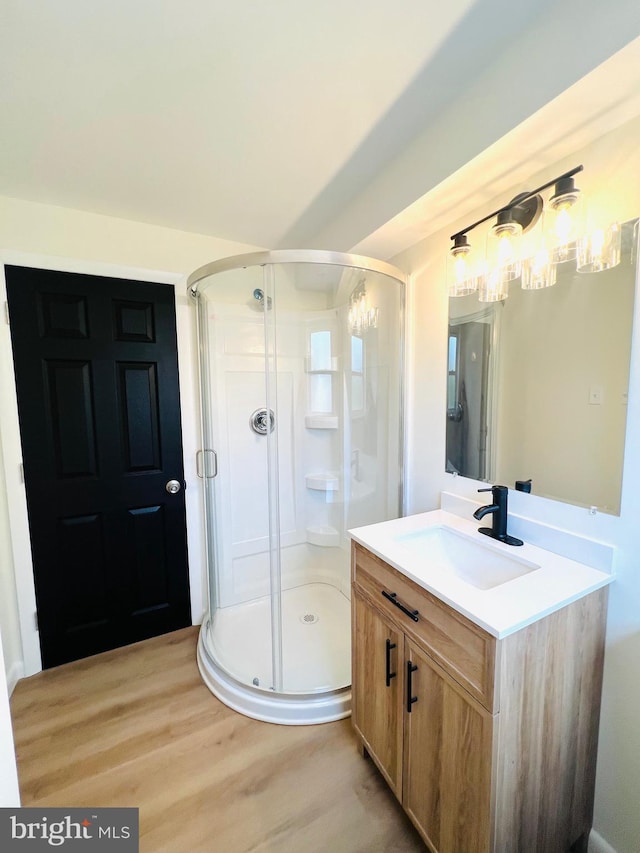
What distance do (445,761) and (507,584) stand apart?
515mm

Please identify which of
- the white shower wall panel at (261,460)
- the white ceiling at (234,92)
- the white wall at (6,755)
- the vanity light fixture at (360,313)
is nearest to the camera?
the white wall at (6,755)

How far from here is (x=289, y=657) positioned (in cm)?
175

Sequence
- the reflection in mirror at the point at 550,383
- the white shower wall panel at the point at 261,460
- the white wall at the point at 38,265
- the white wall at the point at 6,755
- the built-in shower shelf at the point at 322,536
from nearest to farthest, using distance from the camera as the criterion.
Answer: the white wall at the point at 6,755 < the reflection in mirror at the point at 550,383 < the white wall at the point at 38,265 < the white shower wall panel at the point at 261,460 < the built-in shower shelf at the point at 322,536

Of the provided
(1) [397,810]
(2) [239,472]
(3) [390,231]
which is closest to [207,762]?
(1) [397,810]

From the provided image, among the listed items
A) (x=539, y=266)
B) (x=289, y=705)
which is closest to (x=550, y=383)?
(x=539, y=266)

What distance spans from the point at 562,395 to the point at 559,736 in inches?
38.9

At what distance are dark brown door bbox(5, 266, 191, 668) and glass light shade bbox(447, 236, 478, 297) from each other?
4.94 feet

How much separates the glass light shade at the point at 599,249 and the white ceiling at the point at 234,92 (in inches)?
15.4

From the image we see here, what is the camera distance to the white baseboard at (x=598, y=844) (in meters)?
1.03

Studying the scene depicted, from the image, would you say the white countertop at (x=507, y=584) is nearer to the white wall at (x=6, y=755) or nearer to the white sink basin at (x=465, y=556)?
the white sink basin at (x=465, y=556)

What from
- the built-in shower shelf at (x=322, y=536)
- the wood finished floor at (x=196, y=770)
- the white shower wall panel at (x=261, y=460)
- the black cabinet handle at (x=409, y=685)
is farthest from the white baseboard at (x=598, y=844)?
the built-in shower shelf at (x=322, y=536)

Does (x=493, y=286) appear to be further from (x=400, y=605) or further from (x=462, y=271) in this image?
(x=400, y=605)
